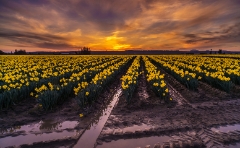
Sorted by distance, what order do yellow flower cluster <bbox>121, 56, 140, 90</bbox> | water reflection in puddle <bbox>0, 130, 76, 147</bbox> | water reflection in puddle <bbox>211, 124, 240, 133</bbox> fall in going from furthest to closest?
yellow flower cluster <bbox>121, 56, 140, 90</bbox> < water reflection in puddle <bbox>211, 124, 240, 133</bbox> < water reflection in puddle <bbox>0, 130, 76, 147</bbox>

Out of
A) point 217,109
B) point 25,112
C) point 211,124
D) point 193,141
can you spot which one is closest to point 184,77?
point 217,109

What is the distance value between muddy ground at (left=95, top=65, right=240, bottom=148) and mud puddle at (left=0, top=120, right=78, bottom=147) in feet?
3.20

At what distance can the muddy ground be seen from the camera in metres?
4.52

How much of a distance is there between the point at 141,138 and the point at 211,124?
204 centimetres

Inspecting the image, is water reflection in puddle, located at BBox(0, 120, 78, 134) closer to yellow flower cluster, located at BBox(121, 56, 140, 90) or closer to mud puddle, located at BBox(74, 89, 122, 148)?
mud puddle, located at BBox(74, 89, 122, 148)

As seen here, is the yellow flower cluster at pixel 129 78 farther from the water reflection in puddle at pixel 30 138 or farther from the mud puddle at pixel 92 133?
the water reflection in puddle at pixel 30 138

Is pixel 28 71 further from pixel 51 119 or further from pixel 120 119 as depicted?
pixel 120 119

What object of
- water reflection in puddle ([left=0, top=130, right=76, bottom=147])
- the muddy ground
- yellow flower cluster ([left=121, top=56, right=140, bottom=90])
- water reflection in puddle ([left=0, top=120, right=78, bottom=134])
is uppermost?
yellow flower cluster ([left=121, top=56, right=140, bottom=90])

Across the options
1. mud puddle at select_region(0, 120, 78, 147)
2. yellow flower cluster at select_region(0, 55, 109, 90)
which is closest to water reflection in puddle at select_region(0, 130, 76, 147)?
mud puddle at select_region(0, 120, 78, 147)

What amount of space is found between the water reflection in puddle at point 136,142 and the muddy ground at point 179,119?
94mm

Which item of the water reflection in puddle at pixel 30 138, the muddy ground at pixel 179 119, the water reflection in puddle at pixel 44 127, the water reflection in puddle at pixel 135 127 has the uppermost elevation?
the muddy ground at pixel 179 119

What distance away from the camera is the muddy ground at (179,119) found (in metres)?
4.52

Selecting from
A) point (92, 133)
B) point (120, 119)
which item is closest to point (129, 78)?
point (120, 119)

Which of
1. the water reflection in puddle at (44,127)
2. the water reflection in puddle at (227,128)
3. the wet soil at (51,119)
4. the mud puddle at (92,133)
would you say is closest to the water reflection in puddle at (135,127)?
the mud puddle at (92,133)
